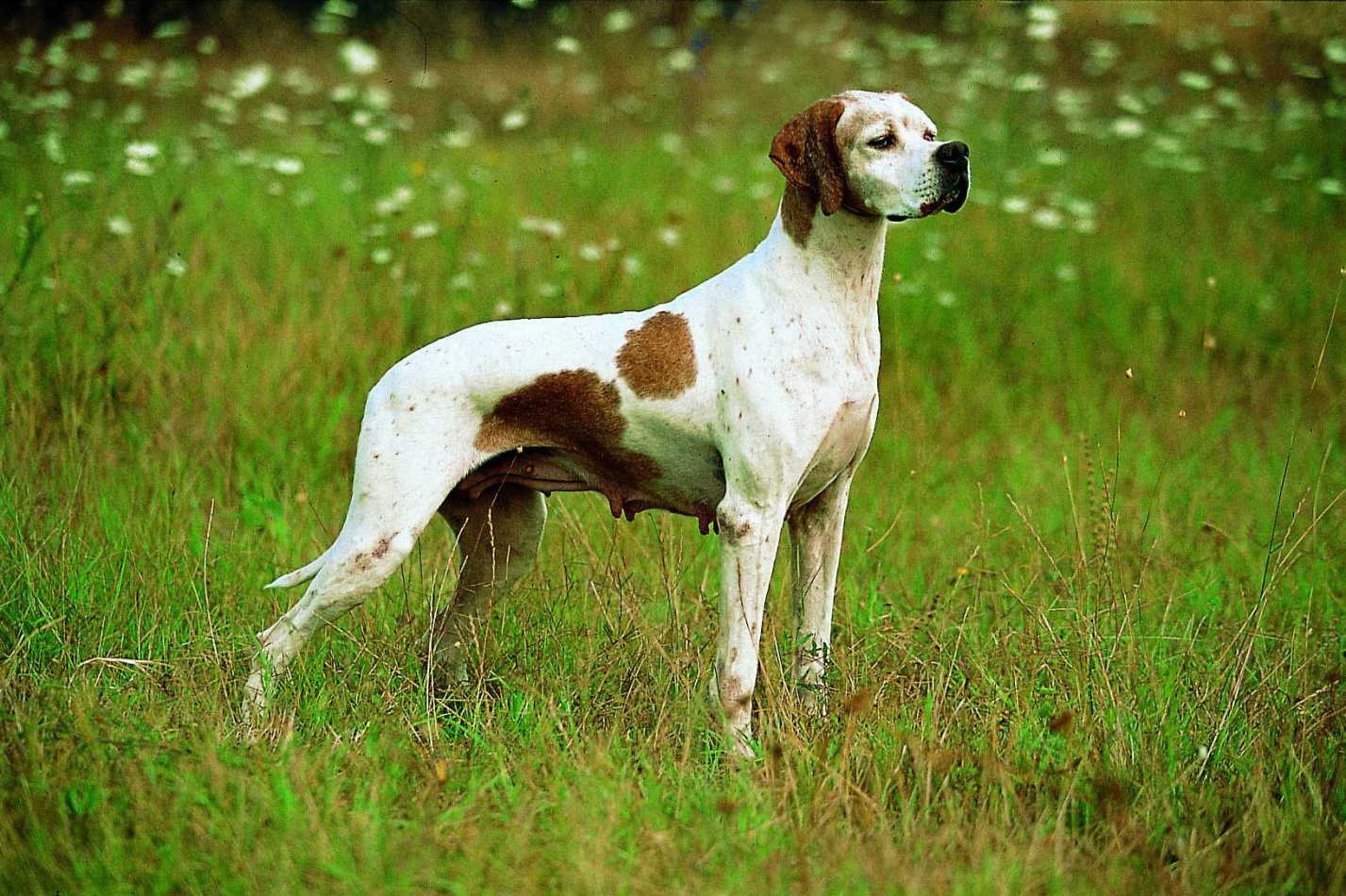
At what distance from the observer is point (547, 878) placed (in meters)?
2.74

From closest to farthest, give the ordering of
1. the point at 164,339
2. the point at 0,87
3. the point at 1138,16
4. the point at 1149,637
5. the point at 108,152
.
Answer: the point at 1149,637
the point at 164,339
the point at 0,87
the point at 1138,16
the point at 108,152

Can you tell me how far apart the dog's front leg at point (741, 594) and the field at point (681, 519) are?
0.28ft

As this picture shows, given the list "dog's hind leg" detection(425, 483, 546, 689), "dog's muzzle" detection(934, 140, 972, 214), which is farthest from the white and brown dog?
"dog's hind leg" detection(425, 483, 546, 689)

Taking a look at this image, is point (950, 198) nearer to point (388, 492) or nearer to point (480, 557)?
point (388, 492)

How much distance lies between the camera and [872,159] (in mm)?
3330

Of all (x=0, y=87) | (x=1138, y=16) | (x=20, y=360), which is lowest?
(x=20, y=360)

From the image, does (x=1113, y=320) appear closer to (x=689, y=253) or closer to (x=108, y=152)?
(x=689, y=253)

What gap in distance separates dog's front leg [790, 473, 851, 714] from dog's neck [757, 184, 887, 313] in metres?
0.59

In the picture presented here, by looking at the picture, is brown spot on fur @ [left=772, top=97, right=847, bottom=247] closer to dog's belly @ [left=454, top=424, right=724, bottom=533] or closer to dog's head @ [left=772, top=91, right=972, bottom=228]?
dog's head @ [left=772, top=91, right=972, bottom=228]

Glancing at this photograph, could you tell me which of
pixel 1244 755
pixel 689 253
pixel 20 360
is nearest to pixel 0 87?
pixel 20 360

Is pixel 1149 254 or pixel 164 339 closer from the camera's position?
pixel 164 339

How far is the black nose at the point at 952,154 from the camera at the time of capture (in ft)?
10.7

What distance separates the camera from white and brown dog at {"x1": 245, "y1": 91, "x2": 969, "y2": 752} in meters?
3.38

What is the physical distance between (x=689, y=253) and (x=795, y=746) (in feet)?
14.4
